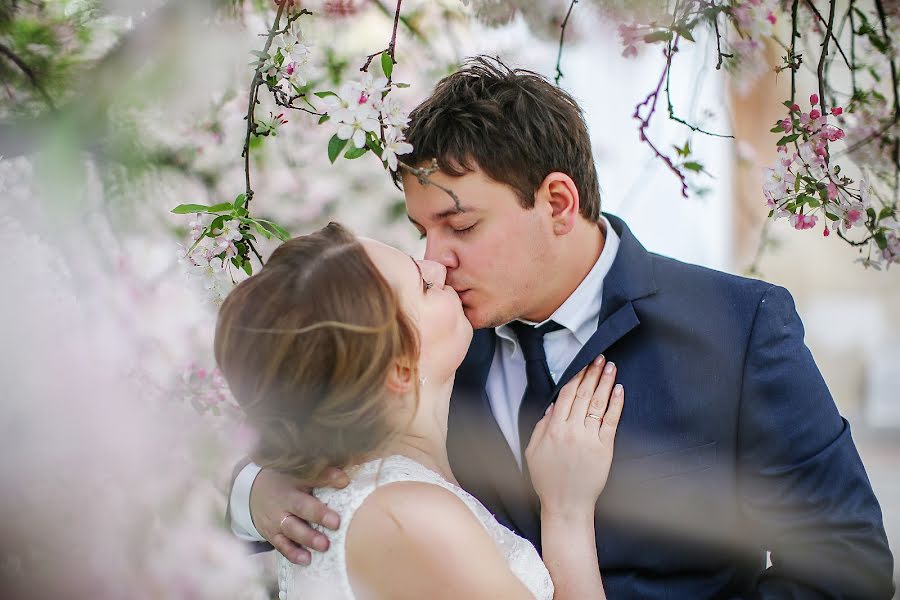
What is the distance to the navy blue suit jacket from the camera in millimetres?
1367

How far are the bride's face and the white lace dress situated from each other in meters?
0.15

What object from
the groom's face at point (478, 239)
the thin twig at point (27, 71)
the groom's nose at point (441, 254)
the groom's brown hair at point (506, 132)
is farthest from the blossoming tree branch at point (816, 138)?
the thin twig at point (27, 71)

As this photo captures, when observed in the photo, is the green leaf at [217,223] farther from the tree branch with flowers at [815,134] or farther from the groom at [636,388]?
the tree branch with flowers at [815,134]

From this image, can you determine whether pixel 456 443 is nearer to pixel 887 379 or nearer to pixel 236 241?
pixel 236 241

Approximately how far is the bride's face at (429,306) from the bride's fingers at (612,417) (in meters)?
0.26

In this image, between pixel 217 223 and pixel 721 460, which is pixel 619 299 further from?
pixel 217 223

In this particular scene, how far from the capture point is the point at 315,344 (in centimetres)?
113

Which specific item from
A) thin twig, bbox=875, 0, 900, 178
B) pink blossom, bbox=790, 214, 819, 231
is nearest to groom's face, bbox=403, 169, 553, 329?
pink blossom, bbox=790, 214, 819, 231

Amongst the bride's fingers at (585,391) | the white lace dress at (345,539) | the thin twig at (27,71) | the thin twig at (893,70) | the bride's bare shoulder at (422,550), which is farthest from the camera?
the thin twig at (27,71)

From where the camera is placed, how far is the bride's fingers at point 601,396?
1411 millimetres

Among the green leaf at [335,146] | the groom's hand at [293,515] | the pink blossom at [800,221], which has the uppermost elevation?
the pink blossom at [800,221]

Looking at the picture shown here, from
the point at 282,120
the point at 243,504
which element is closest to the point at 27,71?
the point at 282,120

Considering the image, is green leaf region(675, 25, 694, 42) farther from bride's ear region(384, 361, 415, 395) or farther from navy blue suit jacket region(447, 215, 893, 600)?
bride's ear region(384, 361, 415, 395)

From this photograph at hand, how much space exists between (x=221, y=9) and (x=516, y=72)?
Answer: 2.82 feet
